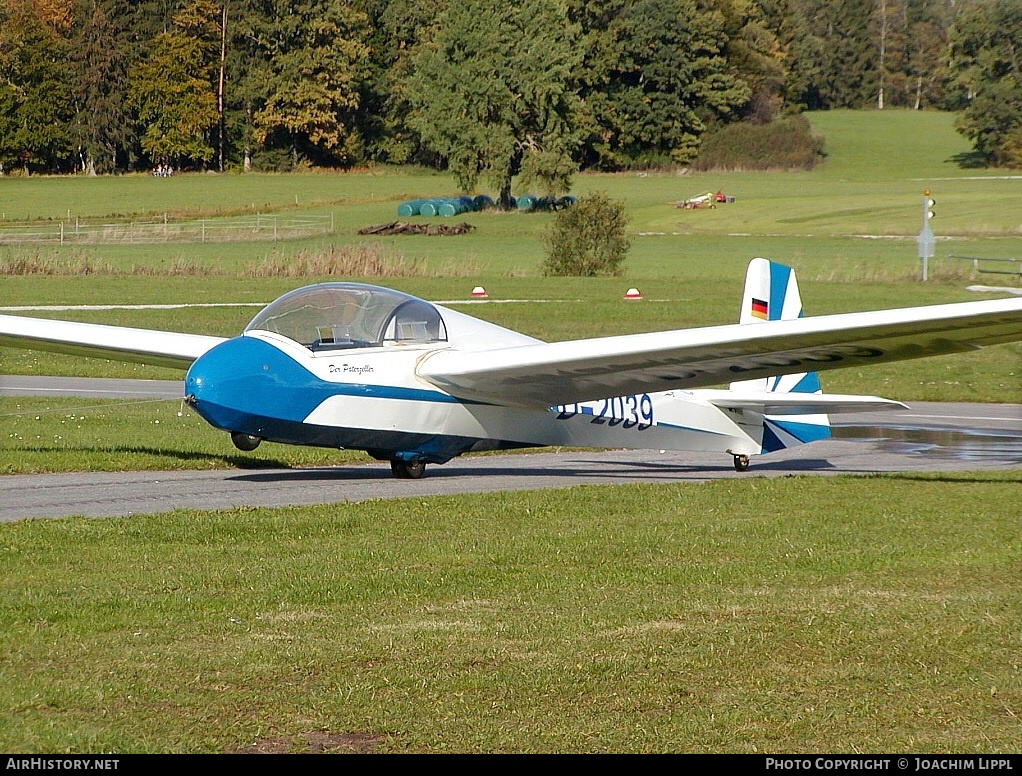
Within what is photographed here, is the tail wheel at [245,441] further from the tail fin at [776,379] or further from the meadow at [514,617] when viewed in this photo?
the tail fin at [776,379]

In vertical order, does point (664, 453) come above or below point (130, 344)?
below

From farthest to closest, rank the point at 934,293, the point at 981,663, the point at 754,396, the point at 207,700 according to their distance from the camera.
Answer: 1. the point at 934,293
2. the point at 754,396
3. the point at 981,663
4. the point at 207,700

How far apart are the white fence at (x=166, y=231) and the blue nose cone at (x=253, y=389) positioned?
196 ft

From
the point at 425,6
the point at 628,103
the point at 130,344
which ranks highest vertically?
the point at 425,6

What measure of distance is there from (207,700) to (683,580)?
12.5ft

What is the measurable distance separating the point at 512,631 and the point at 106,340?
10384mm

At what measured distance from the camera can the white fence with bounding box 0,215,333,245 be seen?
74.0 m

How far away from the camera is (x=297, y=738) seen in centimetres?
578

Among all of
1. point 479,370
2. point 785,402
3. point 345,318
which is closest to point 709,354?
point 479,370

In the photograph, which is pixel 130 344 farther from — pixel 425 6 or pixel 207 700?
pixel 425 6

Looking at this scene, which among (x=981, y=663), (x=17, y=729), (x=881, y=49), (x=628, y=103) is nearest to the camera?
(x=17, y=729)

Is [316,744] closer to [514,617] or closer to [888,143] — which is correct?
[514,617]

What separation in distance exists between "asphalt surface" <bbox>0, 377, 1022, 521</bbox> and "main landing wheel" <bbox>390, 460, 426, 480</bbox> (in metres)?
0.12

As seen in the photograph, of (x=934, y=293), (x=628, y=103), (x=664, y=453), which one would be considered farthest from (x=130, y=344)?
(x=628, y=103)
